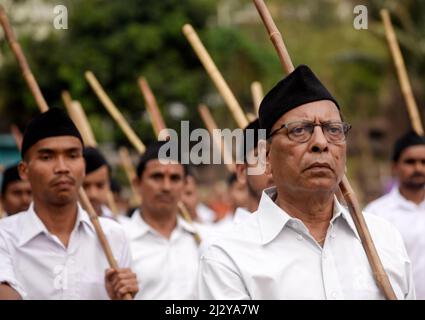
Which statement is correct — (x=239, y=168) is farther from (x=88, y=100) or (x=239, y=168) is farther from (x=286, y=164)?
(x=88, y=100)

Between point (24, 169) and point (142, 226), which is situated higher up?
point (142, 226)

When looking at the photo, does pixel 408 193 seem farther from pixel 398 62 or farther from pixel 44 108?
pixel 44 108

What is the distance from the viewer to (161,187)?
7219 mm

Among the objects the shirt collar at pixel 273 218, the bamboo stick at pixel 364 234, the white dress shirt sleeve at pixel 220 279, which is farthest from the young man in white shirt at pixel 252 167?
the white dress shirt sleeve at pixel 220 279

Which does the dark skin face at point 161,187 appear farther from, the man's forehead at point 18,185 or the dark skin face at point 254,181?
the man's forehead at point 18,185

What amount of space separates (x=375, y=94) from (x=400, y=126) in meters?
1.97

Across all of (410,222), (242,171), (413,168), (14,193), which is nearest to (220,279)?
(242,171)

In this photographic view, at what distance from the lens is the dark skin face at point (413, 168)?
8.30 m

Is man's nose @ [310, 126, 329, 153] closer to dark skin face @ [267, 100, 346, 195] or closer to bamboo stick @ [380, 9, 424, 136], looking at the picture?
dark skin face @ [267, 100, 346, 195]

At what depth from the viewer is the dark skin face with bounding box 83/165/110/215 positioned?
7.77 m

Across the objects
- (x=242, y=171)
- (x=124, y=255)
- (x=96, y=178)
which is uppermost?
(x=96, y=178)

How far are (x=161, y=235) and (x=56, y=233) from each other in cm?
177

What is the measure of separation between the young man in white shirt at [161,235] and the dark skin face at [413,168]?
2.11 meters

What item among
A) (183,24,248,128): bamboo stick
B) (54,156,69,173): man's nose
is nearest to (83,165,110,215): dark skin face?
(183,24,248,128): bamboo stick
